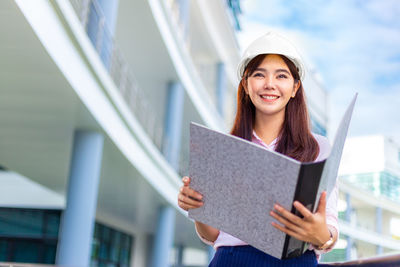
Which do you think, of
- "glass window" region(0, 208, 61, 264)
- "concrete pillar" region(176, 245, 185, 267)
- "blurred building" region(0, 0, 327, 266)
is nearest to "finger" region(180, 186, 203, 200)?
"blurred building" region(0, 0, 327, 266)

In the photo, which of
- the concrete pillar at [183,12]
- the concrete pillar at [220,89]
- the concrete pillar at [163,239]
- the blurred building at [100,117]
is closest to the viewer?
the blurred building at [100,117]

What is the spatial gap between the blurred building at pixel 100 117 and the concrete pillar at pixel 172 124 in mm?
24

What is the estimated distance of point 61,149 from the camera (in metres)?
8.03

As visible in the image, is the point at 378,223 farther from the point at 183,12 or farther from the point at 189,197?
the point at 189,197

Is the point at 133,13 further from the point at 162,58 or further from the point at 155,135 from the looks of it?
the point at 155,135

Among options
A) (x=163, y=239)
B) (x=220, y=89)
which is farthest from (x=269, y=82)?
(x=220, y=89)

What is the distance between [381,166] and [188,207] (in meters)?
31.9

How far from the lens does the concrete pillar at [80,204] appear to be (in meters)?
6.59

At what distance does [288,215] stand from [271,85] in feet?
1.52

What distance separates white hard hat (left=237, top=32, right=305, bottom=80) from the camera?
148cm

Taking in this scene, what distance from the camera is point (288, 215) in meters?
1.17

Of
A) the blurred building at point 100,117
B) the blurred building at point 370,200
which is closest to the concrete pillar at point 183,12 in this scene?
the blurred building at point 100,117

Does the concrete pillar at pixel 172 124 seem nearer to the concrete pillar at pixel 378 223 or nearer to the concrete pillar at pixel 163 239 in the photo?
the concrete pillar at pixel 163 239

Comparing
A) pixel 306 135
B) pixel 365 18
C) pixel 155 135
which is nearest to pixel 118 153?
pixel 155 135
